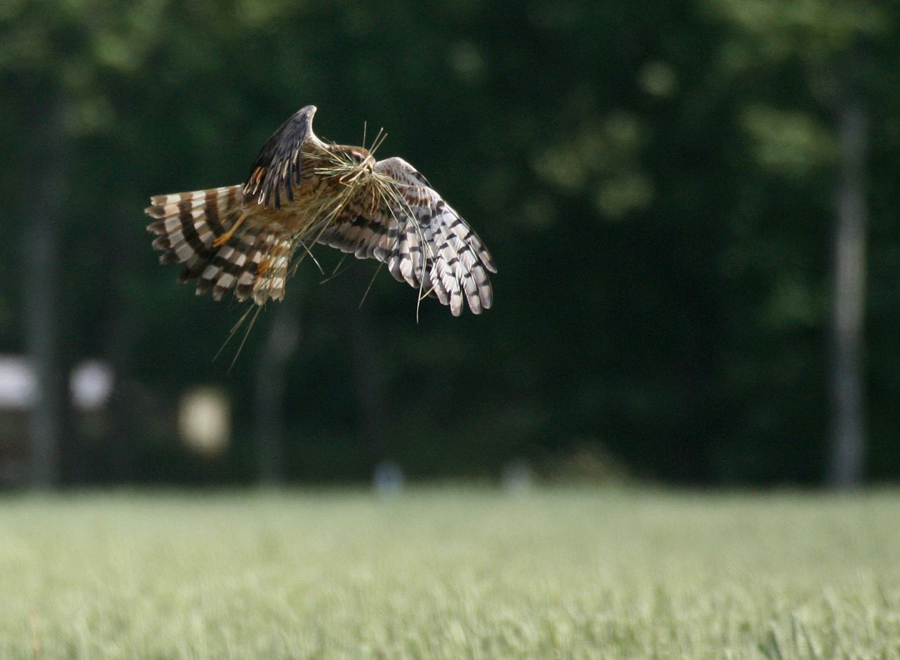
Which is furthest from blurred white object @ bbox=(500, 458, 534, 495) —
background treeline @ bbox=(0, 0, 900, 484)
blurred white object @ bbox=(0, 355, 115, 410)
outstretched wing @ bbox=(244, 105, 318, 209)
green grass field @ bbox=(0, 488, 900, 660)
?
outstretched wing @ bbox=(244, 105, 318, 209)

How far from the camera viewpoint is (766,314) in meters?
26.3

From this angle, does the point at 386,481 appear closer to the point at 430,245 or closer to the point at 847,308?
the point at 847,308

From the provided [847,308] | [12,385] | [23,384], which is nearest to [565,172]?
[847,308]

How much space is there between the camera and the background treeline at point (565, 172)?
85.5ft

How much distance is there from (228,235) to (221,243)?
4 cm

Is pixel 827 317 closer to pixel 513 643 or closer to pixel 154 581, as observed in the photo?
pixel 154 581

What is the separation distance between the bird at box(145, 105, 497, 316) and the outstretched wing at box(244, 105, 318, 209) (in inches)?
0.5

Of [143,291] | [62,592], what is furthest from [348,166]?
[143,291]

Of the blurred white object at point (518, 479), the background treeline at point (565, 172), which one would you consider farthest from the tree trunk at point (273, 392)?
the blurred white object at point (518, 479)

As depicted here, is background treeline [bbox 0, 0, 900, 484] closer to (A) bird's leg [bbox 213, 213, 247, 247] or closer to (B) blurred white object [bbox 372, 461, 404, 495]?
(B) blurred white object [bbox 372, 461, 404, 495]

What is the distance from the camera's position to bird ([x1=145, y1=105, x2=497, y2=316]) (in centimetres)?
516

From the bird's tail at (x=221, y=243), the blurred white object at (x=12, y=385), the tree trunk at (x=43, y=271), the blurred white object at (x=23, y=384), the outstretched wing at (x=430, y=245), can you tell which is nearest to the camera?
the outstretched wing at (x=430, y=245)

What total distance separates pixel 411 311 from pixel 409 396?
10.0 metres

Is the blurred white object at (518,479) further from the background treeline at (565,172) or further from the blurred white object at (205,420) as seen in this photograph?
the blurred white object at (205,420)
